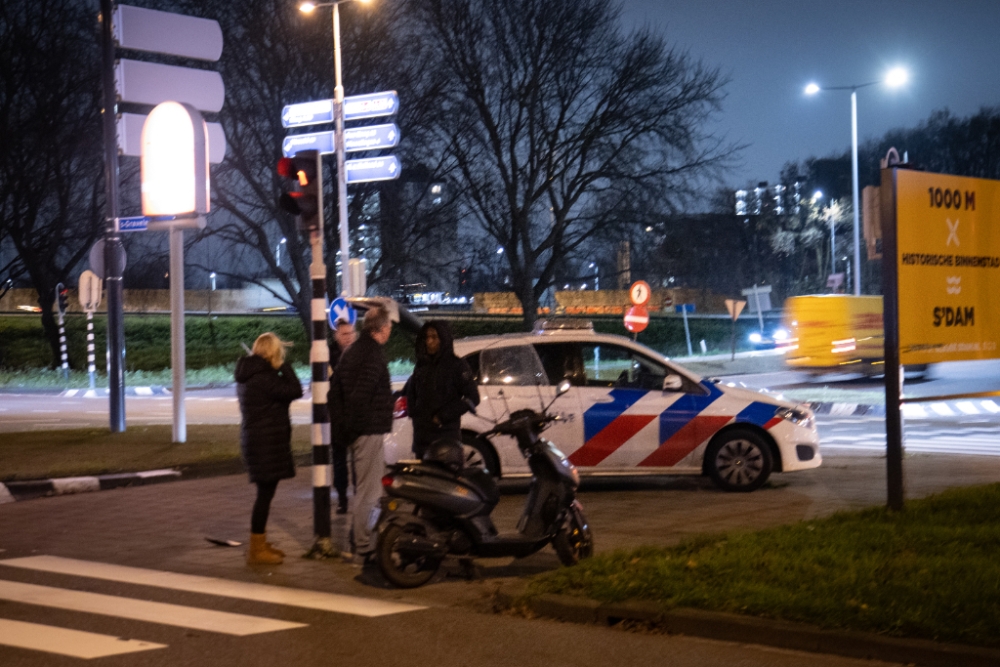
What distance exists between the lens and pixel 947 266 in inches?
395

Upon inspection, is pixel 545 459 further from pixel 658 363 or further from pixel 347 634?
pixel 658 363

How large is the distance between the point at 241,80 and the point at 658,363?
2195cm

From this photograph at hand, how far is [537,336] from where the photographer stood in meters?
11.9

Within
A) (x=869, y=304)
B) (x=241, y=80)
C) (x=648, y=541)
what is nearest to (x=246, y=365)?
(x=648, y=541)

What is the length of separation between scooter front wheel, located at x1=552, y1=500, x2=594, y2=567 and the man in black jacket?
1.47m

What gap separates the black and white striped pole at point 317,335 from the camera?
8.98 metres

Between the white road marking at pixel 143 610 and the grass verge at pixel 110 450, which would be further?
the grass verge at pixel 110 450

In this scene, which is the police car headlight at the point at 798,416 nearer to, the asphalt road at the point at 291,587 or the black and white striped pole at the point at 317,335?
the asphalt road at the point at 291,587

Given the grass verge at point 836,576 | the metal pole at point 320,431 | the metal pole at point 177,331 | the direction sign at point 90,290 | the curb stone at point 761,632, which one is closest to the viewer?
the curb stone at point 761,632

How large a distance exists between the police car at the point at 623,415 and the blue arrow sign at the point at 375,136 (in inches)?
394

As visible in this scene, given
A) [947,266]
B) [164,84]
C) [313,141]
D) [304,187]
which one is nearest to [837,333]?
[313,141]

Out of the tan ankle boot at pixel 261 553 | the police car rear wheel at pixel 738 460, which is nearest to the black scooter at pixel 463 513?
the tan ankle boot at pixel 261 553

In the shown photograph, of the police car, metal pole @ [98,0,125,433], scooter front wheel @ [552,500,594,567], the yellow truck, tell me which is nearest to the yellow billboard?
the police car

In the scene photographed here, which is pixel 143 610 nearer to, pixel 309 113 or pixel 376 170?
pixel 376 170
